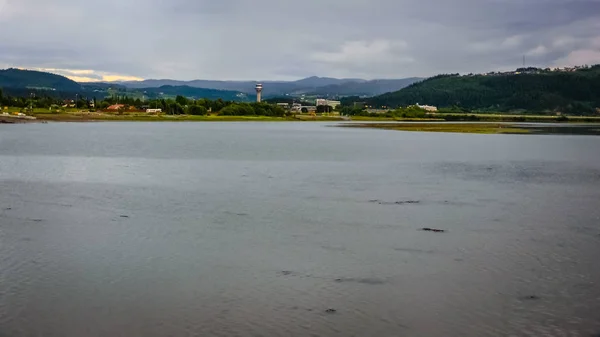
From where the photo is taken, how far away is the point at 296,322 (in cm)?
983

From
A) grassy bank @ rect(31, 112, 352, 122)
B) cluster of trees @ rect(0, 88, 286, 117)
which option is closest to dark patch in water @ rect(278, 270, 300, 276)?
grassy bank @ rect(31, 112, 352, 122)

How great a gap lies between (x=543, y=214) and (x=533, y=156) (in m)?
25.6

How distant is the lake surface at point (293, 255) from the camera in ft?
32.6

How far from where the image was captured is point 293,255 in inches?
550

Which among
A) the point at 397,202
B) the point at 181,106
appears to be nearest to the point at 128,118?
the point at 181,106

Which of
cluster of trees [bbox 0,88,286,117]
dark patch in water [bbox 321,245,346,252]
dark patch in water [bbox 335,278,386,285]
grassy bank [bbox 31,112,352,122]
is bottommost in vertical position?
dark patch in water [bbox 335,278,386,285]

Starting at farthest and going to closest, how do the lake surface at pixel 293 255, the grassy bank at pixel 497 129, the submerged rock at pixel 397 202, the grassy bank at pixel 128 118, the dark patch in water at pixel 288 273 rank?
the grassy bank at pixel 128 118, the grassy bank at pixel 497 129, the submerged rock at pixel 397 202, the dark patch in water at pixel 288 273, the lake surface at pixel 293 255

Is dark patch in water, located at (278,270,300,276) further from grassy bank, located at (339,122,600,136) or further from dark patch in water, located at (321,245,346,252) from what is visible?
grassy bank, located at (339,122,600,136)

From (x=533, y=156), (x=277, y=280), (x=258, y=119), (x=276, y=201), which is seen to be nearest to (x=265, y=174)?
(x=276, y=201)

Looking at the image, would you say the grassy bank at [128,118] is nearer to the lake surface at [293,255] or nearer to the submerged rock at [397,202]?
the lake surface at [293,255]

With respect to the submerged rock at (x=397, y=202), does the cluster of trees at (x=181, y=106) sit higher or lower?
higher

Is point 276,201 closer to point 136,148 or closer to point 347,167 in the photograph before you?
point 347,167

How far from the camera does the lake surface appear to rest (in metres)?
9.95

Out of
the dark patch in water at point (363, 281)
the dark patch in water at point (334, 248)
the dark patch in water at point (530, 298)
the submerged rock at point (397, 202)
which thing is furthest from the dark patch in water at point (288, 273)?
the submerged rock at point (397, 202)
